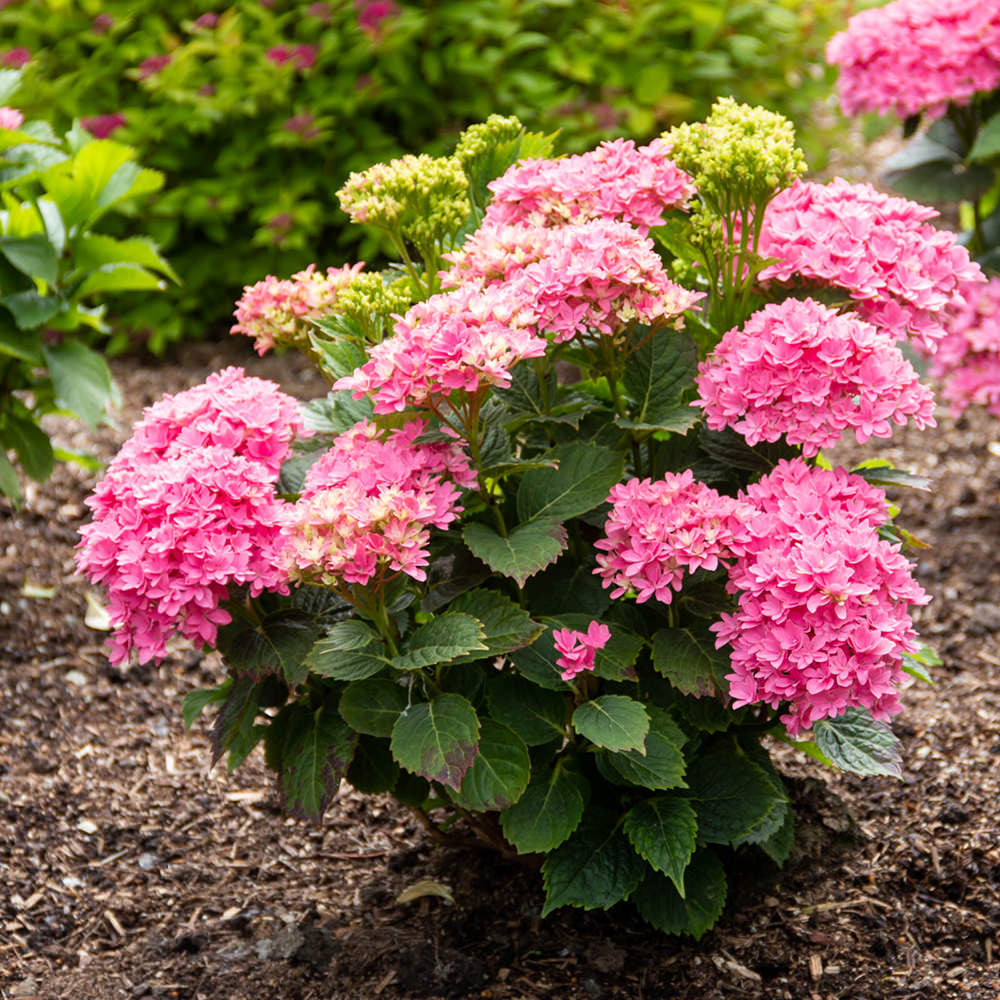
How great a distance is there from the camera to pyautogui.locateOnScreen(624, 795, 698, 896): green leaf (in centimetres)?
183

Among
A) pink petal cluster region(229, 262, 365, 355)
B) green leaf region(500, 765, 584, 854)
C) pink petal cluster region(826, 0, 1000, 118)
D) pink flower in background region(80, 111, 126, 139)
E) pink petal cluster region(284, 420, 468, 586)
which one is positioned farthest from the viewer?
pink flower in background region(80, 111, 126, 139)

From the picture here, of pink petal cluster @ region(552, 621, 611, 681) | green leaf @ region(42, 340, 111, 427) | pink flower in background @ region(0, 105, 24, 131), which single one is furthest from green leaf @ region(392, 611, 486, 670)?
pink flower in background @ region(0, 105, 24, 131)

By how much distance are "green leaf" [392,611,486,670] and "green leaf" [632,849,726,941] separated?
599 millimetres

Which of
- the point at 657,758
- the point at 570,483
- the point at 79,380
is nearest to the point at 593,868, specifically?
the point at 657,758

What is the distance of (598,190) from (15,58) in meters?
3.69

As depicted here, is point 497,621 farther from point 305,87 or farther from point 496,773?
point 305,87

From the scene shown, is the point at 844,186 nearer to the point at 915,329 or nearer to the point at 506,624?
the point at 915,329

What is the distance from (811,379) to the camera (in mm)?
1765

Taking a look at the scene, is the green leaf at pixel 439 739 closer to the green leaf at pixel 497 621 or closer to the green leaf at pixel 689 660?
the green leaf at pixel 497 621

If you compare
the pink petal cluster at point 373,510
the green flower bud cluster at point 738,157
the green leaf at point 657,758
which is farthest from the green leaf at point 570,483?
the green flower bud cluster at point 738,157

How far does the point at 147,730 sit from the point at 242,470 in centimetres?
145

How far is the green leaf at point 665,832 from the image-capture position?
1831 mm

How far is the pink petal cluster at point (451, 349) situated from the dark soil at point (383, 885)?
1.05 m

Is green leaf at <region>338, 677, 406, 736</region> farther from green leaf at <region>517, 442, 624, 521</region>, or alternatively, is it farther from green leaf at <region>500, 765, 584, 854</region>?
green leaf at <region>517, 442, 624, 521</region>
